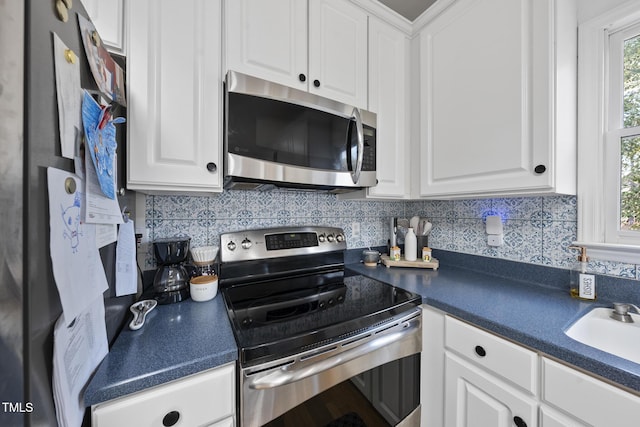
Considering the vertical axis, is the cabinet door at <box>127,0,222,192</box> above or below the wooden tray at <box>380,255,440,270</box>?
above

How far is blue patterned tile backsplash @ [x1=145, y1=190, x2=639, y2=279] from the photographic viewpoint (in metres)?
1.14

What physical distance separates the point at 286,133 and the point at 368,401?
3.67 ft

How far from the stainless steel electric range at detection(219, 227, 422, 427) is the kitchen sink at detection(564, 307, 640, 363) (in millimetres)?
540

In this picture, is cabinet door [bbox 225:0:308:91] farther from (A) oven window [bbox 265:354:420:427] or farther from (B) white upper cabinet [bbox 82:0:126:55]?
(A) oven window [bbox 265:354:420:427]

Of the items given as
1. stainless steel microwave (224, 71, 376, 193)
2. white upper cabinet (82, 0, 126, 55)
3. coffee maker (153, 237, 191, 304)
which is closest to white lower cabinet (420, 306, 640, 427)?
stainless steel microwave (224, 71, 376, 193)

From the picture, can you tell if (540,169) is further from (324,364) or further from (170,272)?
(170,272)

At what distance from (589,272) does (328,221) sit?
1278 millimetres

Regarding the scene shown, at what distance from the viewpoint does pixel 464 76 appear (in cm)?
122

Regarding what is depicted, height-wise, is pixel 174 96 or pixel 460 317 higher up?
pixel 174 96

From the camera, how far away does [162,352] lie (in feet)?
2.13

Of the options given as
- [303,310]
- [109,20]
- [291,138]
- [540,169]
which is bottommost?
[303,310]

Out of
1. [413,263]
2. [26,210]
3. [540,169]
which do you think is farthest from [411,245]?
[26,210]

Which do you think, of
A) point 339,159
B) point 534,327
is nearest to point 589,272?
point 534,327

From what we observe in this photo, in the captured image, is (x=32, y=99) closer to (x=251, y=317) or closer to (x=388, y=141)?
(x=251, y=317)
